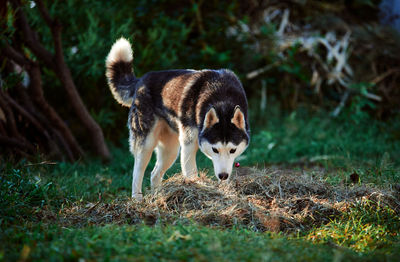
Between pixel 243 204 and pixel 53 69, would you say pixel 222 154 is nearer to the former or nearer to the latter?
pixel 243 204

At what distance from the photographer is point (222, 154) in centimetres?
465

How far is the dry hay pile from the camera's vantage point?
3.68m

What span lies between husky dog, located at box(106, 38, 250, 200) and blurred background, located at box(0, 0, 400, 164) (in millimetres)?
1661

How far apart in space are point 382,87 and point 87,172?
6.53 meters

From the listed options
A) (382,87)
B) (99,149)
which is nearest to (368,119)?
(382,87)

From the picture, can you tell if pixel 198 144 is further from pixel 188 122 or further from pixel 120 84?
pixel 120 84

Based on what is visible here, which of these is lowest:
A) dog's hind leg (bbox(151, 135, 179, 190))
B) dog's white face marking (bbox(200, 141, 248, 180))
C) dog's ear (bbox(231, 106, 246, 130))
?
dog's hind leg (bbox(151, 135, 179, 190))

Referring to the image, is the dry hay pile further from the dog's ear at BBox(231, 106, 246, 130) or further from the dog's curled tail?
the dog's curled tail

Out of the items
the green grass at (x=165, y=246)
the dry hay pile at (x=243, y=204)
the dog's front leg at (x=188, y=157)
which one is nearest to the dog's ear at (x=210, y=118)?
the dog's front leg at (x=188, y=157)

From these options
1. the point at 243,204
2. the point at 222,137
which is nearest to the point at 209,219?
the point at 243,204

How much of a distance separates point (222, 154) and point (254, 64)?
211 inches

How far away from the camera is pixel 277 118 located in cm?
947

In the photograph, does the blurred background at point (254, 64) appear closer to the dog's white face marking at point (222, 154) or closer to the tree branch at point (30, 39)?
the tree branch at point (30, 39)

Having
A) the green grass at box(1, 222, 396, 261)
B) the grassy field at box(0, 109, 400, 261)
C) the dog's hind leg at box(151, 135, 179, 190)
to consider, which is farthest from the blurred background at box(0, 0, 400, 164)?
the green grass at box(1, 222, 396, 261)
